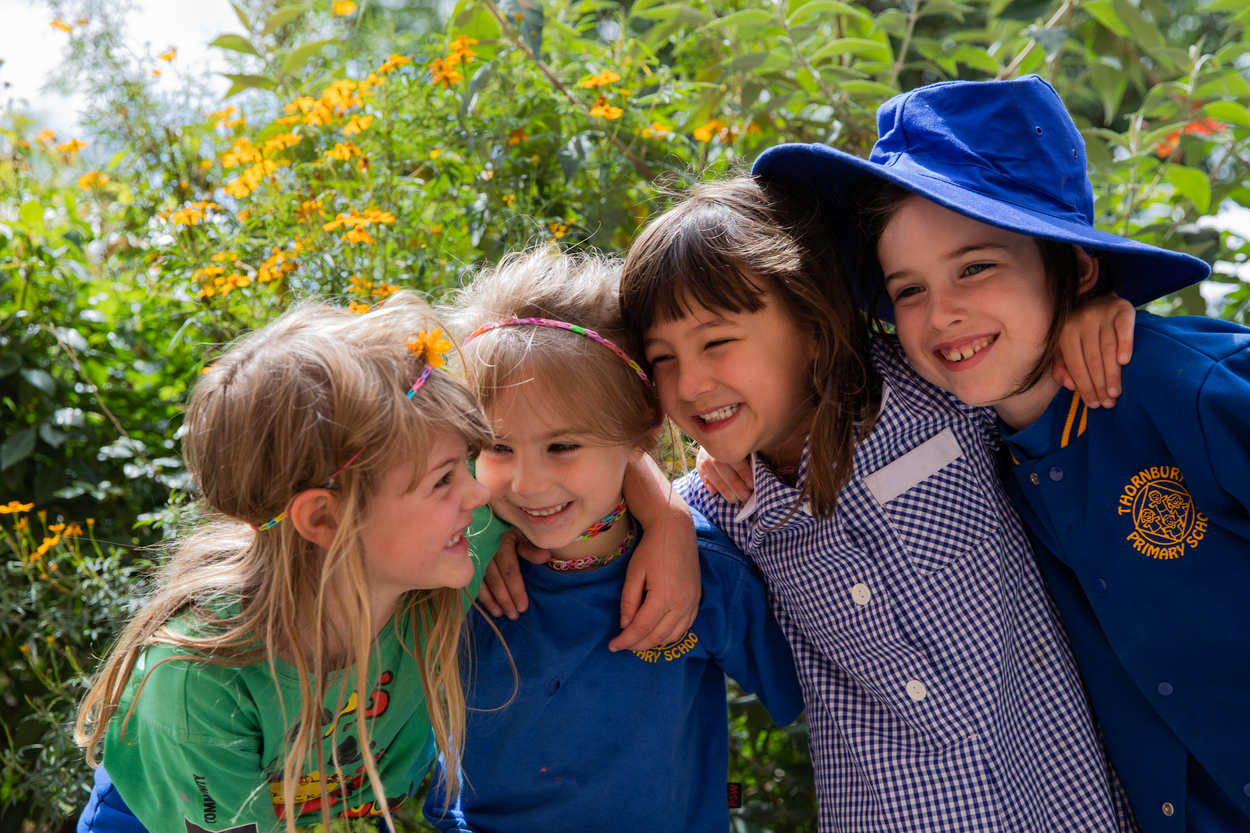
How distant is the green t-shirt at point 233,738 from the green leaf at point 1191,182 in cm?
177

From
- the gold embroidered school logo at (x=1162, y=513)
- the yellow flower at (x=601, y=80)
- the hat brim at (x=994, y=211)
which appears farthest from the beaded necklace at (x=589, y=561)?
the yellow flower at (x=601, y=80)

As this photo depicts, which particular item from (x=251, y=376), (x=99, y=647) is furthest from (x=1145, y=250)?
(x=99, y=647)

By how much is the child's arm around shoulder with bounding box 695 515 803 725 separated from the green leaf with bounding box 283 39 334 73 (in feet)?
4.16

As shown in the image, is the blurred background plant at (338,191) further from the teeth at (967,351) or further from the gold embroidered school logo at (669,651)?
the teeth at (967,351)

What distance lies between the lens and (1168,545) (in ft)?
4.49

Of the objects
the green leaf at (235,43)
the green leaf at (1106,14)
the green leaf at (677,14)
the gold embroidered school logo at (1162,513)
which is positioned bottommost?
the gold embroidered school logo at (1162,513)

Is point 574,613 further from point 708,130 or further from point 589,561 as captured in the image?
point 708,130

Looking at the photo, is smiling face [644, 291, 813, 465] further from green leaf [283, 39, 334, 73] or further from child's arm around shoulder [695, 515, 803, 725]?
green leaf [283, 39, 334, 73]

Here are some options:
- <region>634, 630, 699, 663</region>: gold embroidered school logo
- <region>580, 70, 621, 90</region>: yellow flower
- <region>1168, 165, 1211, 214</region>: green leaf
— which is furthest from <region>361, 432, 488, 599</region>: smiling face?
<region>1168, 165, 1211, 214</region>: green leaf

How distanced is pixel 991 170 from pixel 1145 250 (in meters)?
0.25

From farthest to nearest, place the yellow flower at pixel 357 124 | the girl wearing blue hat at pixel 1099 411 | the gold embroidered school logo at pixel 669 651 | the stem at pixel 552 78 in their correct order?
1. the stem at pixel 552 78
2. the yellow flower at pixel 357 124
3. the gold embroidered school logo at pixel 669 651
4. the girl wearing blue hat at pixel 1099 411

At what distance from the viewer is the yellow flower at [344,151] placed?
1.75 metres

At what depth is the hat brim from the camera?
4.29 feet

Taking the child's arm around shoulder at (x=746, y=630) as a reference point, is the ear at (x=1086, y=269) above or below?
above
